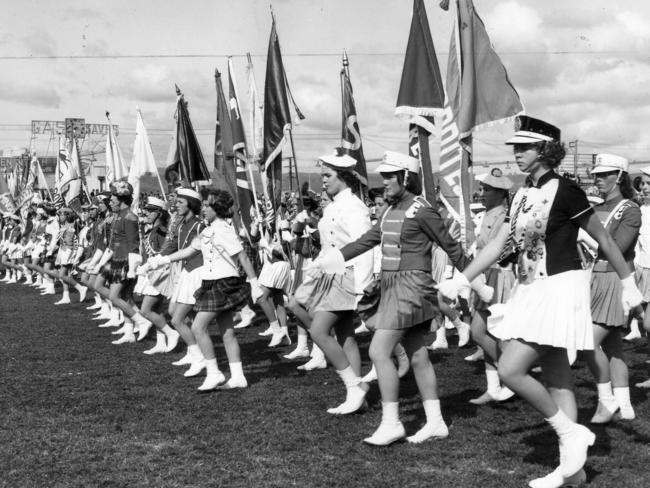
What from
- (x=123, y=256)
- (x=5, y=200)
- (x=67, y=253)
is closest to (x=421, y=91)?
(x=123, y=256)

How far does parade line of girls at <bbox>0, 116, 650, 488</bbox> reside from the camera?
4562mm

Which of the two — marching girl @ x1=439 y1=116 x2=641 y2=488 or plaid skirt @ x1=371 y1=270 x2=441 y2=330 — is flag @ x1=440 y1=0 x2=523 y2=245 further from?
marching girl @ x1=439 y1=116 x2=641 y2=488

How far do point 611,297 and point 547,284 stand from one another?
2076 millimetres

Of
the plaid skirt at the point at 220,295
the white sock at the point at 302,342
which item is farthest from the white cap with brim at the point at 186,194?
the white sock at the point at 302,342

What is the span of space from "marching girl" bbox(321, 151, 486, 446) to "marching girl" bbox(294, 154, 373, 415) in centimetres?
94

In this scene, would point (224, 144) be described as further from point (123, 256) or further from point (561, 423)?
point (561, 423)

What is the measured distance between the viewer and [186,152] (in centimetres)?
1305

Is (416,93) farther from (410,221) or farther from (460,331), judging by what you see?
(460,331)

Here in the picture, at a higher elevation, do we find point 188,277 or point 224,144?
point 224,144

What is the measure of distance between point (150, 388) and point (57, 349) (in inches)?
129

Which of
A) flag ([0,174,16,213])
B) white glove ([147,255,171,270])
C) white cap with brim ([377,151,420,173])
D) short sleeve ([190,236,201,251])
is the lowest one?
white glove ([147,255,171,270])

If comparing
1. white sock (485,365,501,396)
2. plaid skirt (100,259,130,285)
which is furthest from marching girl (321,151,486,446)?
plaid skirt (100,259,130,285)

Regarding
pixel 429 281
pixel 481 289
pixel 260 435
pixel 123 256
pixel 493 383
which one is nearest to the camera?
pixel 481 289

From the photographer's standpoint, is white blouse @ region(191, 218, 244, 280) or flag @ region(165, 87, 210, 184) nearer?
white blouse @ region(191, 218, 244, 280)
